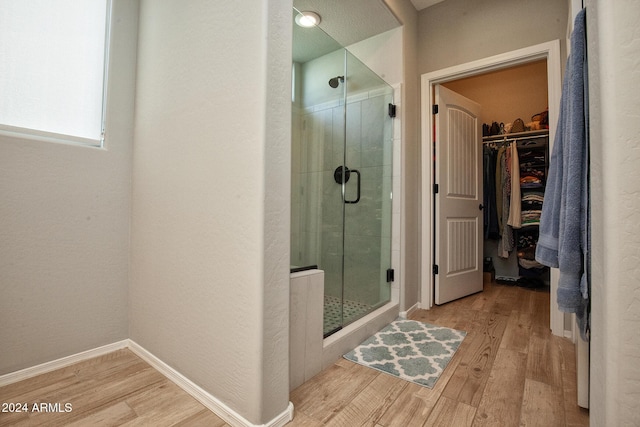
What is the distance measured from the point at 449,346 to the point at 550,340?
705mm

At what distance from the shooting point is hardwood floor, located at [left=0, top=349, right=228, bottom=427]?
3.74ft

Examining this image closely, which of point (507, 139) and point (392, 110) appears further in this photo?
point (507, 139)

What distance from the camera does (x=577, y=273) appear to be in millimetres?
938

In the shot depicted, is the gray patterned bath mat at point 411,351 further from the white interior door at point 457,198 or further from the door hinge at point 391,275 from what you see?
the white interior door at point 457,198

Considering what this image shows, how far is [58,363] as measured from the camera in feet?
4.99

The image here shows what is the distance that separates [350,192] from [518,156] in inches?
94.5

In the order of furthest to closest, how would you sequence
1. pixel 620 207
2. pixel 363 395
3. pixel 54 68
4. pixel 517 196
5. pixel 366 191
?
pixel 517 196 < pixel 366 191 < pixel 54 68 < pixel 363 395 < pixel 620 207

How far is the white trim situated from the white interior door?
1978mm

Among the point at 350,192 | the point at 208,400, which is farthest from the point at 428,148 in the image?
the point at 208,400

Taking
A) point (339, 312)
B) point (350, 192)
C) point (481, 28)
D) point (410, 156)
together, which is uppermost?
point (481, 28)

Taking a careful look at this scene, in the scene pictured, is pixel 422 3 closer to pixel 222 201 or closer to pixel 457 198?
pixel 457 198

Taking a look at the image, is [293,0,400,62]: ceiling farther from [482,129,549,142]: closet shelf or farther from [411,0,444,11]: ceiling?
[482,129,549,142]: closet shelf

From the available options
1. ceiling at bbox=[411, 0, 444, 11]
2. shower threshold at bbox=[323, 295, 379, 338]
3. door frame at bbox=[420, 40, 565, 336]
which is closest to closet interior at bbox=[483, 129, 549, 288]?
door frame at bbox=[420, 40, 565, 336]

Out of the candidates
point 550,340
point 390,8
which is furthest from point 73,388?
point 390,8
